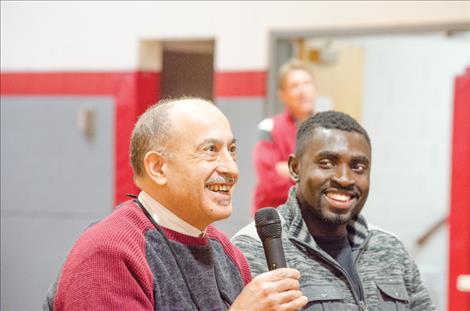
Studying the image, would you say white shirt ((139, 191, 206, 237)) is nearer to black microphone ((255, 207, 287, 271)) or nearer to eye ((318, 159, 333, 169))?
black microphone ((255, 207, 287, 271))

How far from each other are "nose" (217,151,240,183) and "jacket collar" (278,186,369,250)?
1.98ft

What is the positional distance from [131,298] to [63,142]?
4.12m

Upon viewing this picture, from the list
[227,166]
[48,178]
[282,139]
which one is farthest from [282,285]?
[48,178]

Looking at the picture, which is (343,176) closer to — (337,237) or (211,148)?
(337,237)

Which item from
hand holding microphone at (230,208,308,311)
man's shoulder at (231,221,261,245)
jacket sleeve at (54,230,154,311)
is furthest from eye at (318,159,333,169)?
jacket sleeve at (54,230,154,311)

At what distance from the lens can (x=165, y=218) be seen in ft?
5.57

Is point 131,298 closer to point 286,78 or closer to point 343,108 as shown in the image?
point 286,78

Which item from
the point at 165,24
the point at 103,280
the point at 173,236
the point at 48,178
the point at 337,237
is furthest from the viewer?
the point at 48,178

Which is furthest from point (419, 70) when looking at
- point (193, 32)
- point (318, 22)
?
point (193, 32)

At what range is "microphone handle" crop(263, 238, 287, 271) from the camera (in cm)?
169

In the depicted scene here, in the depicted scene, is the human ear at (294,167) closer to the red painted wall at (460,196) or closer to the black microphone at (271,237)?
the black microphone at (271,237)

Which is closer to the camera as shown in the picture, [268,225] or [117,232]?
[117,232]

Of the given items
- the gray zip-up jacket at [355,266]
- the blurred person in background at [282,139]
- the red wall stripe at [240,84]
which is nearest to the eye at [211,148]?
the gray zip-up jacket at [355,266]

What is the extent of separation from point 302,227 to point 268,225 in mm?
550
